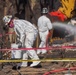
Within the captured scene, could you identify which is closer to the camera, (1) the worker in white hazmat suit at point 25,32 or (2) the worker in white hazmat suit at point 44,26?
(1) the worker in white hazmat suit at point 25,32

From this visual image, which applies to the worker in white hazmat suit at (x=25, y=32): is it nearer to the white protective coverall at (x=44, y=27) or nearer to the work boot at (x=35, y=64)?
the work boot at (x=35, y=64)

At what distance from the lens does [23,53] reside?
1284 cm

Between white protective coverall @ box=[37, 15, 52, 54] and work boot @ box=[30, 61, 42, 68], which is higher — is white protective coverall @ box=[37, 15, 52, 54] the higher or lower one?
the higher one

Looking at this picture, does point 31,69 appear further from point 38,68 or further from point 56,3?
point 56,3

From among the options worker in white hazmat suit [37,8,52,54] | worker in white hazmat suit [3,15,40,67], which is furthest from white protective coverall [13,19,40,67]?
worker in white hazmat suit [37,8,52,54]

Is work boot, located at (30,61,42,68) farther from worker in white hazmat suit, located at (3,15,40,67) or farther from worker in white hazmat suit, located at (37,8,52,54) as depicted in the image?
worker in white hazmat suit, located at (37,8,52,54)

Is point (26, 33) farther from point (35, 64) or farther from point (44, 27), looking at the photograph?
point (44, 27)

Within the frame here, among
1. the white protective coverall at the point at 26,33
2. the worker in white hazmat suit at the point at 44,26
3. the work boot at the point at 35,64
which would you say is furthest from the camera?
the worker in white hazmat suit at the point at 44,26

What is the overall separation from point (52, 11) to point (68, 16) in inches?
50.4

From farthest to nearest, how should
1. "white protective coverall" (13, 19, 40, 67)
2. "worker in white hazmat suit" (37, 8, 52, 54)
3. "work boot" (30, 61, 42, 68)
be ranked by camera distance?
"worker in white hazmat suit" (37, 8, 52, 54)
"work boot" (30, 61, 42, 68)
"white protective coverall" (13, 19, 40, 67)

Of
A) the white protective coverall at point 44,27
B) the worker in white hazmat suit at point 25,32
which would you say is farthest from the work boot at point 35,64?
the white protective coverall at point 44,27

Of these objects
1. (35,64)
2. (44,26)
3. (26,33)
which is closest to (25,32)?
(26,33)

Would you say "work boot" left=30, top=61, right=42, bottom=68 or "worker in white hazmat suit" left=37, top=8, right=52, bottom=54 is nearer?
"work boot" left=30, top=61, right=42, bottom=68

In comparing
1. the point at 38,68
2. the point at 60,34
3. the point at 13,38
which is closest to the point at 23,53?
the point at 38,68
